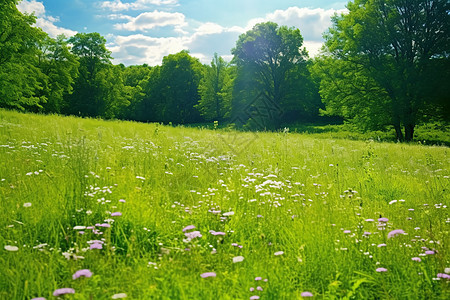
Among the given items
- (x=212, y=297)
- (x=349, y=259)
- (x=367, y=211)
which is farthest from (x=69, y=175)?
(x=367, y=211)

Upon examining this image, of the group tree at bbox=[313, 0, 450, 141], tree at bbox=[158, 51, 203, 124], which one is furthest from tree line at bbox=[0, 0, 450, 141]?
tree at bbox=[158, 51, 203, 124]

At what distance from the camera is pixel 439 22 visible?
77.2 ft

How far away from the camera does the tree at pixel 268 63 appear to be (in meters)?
37.2

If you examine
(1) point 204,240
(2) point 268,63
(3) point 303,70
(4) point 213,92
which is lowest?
(1) point 204,240

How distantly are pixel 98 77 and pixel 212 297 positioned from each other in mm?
47370

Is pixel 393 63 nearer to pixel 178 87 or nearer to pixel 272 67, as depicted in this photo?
pixel 272 67

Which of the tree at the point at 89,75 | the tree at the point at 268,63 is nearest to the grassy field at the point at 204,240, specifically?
the tree at the point at 268,63

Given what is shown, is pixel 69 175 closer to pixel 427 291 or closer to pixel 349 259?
pixel 349 259

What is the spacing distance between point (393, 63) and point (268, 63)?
53.9 feet

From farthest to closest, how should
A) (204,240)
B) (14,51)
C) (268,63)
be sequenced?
(268,63)
(14,51)
(204,240)

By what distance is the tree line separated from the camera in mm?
23828

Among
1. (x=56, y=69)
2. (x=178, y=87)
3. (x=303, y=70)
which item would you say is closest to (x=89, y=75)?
(x=56, y=69)

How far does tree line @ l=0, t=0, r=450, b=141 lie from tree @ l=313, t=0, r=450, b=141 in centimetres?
8

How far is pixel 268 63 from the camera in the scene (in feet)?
127
